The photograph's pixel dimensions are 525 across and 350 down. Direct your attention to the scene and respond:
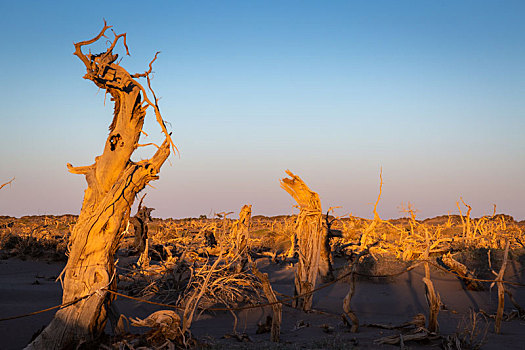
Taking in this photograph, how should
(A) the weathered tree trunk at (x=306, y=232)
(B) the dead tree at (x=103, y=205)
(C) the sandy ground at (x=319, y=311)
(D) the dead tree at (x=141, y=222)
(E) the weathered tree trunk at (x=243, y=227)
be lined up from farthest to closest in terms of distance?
(D) the dead tree at (x=141, y=222) < (E) the weathered tree trunk at (x=243, y=227) < (A) the weathered tree trunk at (x=306, y=232) < (C) the sandy ground at (x=319, y=311) < (B) the dead tree at (x=103, y=205)

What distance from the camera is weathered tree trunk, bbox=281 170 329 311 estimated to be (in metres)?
9.70

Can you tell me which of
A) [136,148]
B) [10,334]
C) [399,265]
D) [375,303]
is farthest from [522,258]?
[10,334]

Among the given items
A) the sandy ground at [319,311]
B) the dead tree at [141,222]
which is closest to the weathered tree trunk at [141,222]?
the dead tree at [141,222]

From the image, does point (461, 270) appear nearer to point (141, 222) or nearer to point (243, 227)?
point (243, 227)

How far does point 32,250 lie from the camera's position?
708 inches

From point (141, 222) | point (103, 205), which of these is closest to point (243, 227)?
point (141, 222)

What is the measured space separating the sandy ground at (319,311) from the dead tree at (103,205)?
5.76ft

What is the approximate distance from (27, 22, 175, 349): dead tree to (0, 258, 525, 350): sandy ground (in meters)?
1.76

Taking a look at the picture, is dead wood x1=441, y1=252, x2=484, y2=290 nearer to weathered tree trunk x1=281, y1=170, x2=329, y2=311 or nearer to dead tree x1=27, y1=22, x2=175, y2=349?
weathered tree trunk x1=281, y1=170, x2=329, y2=311

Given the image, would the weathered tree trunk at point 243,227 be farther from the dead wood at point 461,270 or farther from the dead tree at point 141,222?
the dead wood at point 461,270

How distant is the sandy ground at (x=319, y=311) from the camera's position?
6816 mm

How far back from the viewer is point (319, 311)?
31.3ft

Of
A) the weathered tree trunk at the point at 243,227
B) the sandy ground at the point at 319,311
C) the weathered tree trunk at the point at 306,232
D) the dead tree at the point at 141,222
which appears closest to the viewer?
the sandy ground at the point at 319,311

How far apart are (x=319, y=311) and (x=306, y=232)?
5.85 feet
